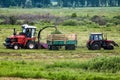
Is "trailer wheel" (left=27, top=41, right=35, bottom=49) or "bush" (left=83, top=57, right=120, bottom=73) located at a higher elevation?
"bush" (left=83, top=57, right=120, bottom=73)

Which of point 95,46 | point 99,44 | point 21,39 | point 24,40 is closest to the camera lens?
point 21,39

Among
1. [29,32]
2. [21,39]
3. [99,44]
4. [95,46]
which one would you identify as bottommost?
[95,46]

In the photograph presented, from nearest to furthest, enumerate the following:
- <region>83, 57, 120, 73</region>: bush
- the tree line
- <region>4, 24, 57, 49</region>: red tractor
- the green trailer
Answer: <region>83, 57, 120, 73</region>: bush < <region>4, 24, 57, 49</region>: red tractor < the green trailer < the tree line

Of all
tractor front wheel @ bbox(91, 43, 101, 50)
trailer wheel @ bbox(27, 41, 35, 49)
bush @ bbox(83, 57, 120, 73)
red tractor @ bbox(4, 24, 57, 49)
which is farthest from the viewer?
tractor front wheel @ bbox(91, 43, 101, 50)

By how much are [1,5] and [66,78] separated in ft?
466

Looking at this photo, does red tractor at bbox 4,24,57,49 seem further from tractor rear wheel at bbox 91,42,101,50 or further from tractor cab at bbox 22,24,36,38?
tractor rear wheel at bbox 91,42,101,50

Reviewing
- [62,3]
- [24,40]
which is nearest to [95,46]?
[24,40]

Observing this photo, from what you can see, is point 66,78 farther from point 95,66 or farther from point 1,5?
point 1,5

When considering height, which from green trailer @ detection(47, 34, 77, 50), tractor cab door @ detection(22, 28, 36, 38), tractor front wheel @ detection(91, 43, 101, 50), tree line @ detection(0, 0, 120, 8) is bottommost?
tree line @ detection(0, 0, 120, 8)

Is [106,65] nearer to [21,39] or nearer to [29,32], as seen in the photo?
[21,39]

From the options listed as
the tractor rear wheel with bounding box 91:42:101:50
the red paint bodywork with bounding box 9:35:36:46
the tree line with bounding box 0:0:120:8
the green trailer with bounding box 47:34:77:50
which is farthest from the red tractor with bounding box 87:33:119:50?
the tree line with bounding box 0:0:120:8

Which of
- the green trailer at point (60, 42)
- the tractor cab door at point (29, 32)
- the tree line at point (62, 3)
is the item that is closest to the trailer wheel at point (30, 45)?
the tractor cab door at point (29, 32)

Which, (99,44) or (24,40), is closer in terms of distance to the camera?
(24,40)

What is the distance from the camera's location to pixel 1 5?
161000mm
